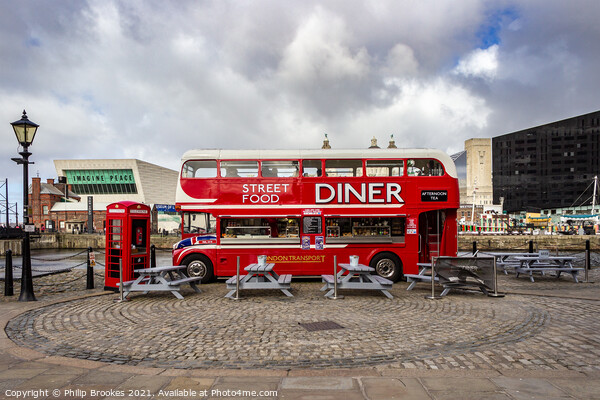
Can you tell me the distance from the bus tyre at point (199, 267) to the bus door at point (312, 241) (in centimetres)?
312

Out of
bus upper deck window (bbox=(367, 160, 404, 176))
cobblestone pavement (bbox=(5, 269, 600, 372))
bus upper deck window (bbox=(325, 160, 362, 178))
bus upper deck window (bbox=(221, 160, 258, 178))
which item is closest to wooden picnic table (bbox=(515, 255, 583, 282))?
cobblestone pavement (bbox=(5, 269, 600, 372))

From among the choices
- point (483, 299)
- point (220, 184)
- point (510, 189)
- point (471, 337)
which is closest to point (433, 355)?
point (471, 337)

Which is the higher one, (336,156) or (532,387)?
(336,156)

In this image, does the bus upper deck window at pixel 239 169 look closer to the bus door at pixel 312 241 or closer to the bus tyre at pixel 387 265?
the bus door at pixel 312 241

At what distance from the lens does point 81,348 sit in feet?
18.1

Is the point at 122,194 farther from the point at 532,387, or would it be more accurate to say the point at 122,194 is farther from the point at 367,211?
the point at 532,387

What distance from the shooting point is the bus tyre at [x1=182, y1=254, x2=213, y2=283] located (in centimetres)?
1209

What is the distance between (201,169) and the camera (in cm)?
1227

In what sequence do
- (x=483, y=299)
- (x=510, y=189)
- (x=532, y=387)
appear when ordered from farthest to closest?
(x=510, y=189) → (x=483, y=299) → (x=532, y=387)

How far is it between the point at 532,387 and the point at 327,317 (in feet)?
13.0

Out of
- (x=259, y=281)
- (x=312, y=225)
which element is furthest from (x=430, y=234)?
(x=259, y=281)

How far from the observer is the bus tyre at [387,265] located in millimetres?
12188

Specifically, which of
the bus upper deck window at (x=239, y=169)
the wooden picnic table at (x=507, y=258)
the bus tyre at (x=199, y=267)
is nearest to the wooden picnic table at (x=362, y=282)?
the bus tyre at (x=199, y=267)

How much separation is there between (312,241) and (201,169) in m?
4.43
